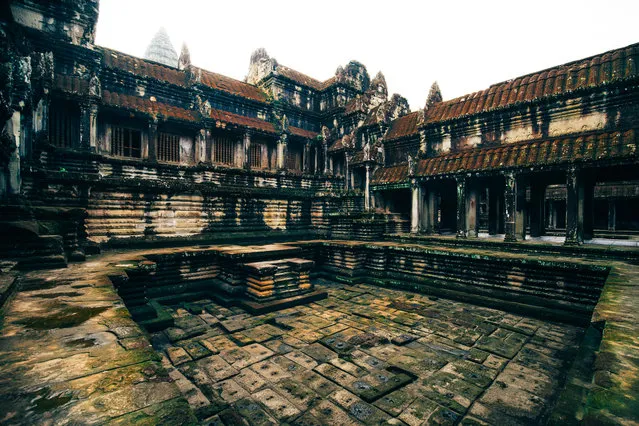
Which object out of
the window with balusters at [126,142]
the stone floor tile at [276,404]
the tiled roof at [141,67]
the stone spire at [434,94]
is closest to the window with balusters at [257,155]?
the tiled roof at [141,67]

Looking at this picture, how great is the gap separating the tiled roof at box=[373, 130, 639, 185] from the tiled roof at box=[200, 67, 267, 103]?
9794mm

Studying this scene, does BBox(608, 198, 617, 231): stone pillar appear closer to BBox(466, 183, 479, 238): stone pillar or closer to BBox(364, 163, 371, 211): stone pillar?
BBox(466, 183, 479, 238): stone pillar

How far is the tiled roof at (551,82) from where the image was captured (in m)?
8.70

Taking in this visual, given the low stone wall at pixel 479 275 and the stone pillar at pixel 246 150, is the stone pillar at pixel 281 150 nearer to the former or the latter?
the stone pillar at pixel 246 150

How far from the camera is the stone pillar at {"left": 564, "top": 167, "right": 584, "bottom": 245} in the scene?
8602mm

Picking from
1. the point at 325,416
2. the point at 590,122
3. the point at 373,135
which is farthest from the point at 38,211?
the point at 590,122

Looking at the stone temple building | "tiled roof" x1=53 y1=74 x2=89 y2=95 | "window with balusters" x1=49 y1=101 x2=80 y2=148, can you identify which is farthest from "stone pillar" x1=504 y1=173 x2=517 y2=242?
"window with balusters" x1=49 y1=101 x2=80 y2=148

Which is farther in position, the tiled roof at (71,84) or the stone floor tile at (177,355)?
the tiled roof at (71,84)

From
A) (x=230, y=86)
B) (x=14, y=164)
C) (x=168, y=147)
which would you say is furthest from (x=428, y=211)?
(x=14, y=164)

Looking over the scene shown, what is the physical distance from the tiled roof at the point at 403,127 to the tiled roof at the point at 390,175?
5.13 ft

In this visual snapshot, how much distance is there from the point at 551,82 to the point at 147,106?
51.3 ft

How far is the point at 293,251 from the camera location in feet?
28.1

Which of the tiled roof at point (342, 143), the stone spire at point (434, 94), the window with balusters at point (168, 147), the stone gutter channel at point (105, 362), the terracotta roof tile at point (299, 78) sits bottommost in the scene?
the stone gutter channel at point (105, 362)

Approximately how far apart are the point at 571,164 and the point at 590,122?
1783 millimetres
